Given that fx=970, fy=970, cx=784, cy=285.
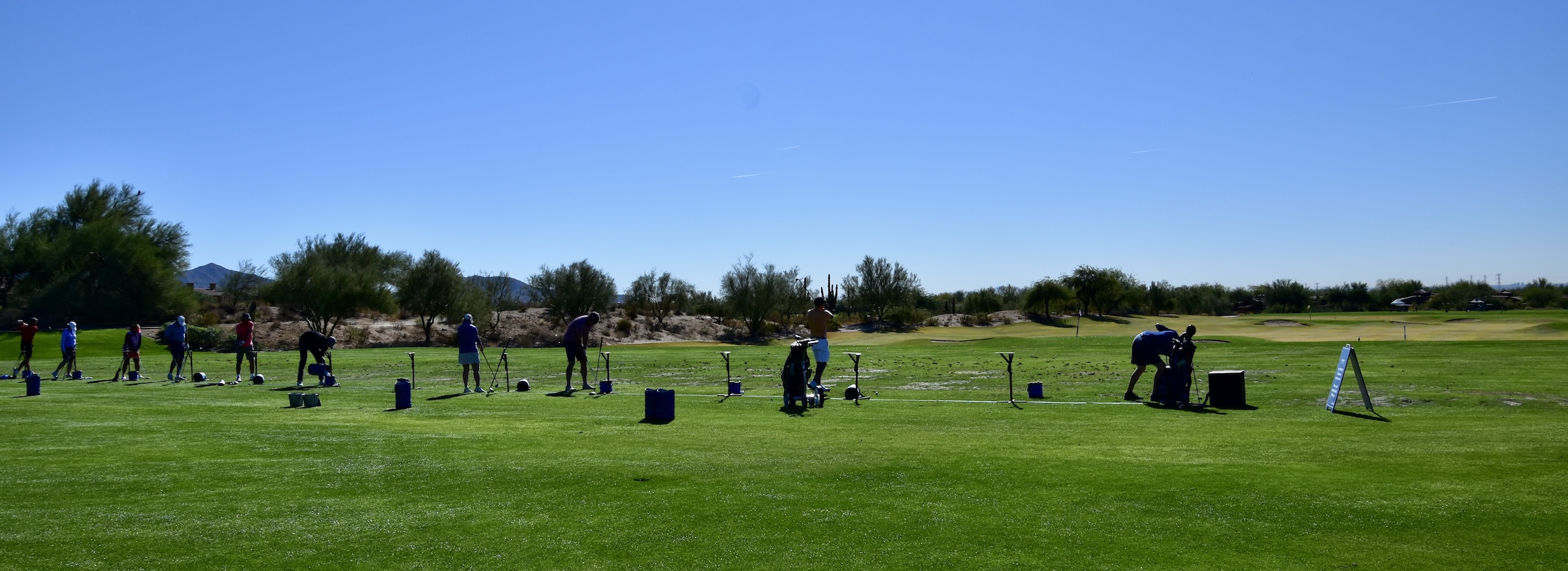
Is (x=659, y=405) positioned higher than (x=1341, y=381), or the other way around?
(x=1341, y=381)

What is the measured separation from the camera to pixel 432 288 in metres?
61.8

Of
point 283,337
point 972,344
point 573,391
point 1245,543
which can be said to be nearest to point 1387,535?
point 1245,543

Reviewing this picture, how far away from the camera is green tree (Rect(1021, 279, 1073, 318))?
82.8 metres

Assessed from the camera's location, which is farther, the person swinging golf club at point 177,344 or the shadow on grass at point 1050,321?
the shadow on grass at point 1050,321

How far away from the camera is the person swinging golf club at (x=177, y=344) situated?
81.8 feet

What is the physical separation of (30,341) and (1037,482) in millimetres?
29163

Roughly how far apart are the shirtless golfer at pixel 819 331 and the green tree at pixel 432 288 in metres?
47.4

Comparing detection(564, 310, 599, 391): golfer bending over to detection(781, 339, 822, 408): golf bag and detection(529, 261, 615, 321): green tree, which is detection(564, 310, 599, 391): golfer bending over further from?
detection(529, 261, 615, 321): green tree

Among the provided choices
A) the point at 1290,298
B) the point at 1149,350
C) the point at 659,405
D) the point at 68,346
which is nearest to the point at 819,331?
the point at 659,405

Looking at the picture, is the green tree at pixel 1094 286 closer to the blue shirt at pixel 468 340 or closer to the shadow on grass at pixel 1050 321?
the shadow on grass at pixel 1050 321

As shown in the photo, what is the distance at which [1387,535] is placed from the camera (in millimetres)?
7320

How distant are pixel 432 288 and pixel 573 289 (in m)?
10.8

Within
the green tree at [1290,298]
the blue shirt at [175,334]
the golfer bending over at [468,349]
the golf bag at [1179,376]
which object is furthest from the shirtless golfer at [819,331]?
the green tree at [1290,298]

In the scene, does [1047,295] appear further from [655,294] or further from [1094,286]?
[655,294]
